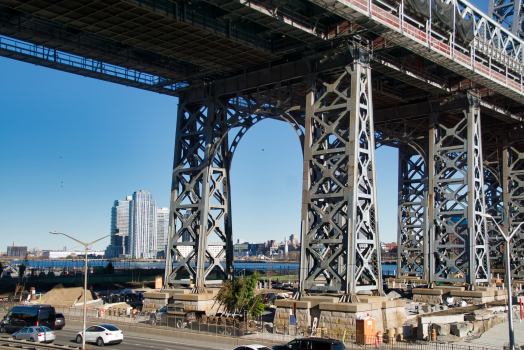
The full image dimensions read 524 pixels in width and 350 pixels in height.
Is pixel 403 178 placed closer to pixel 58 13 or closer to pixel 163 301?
pixel 163 301

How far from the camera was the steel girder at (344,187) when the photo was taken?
33438 millimetres

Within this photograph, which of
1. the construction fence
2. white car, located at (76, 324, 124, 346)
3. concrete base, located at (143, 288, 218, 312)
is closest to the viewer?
the construction fence

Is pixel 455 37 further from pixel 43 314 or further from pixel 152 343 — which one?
pixel 43 314

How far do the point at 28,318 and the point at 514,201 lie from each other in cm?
5426

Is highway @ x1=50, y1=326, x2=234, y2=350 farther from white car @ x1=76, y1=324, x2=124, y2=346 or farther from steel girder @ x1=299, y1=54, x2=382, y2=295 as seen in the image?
steel girder @ x1=299, y1=54, x2=382, y2=295

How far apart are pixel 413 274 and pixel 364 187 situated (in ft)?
110

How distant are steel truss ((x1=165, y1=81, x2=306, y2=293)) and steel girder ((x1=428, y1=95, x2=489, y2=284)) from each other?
1438 centimetres

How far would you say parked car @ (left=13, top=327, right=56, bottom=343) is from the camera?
32.7 metres

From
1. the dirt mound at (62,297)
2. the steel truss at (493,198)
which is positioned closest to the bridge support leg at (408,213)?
the steel truss at (493,198)

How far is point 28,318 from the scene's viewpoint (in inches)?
1463

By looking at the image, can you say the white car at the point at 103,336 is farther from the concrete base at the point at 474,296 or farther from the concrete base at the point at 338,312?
the concrete base at the point at 474,296

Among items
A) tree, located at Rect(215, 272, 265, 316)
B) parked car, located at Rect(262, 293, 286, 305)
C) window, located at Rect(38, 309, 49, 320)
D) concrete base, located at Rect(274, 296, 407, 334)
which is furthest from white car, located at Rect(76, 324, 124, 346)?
parked car, located at Rect(262, 293, 286, 305)

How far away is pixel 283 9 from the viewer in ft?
104

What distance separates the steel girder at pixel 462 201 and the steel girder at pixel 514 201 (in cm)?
1724
